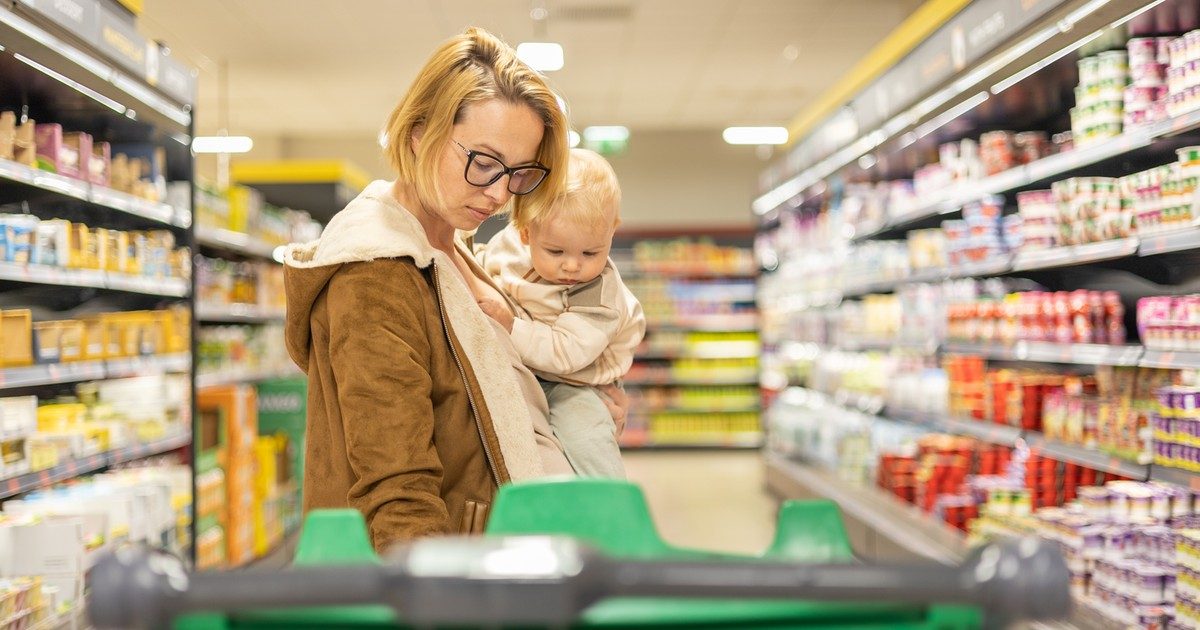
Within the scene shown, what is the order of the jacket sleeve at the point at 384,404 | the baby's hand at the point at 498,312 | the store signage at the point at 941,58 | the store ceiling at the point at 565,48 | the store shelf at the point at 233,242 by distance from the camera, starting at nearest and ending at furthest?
the jacket sleeve at the point at 384,404
the baby's hand at the point at 498,312
the store signage at the point at 941,58
the store shelf at the point at 233,242
the store ceiling at the point at 565,48

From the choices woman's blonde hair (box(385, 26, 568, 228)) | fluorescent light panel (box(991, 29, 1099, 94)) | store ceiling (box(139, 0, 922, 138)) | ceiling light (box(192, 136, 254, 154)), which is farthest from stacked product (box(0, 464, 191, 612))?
ceiling light (box(192, 136, 254, 154))

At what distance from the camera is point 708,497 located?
9211 mm

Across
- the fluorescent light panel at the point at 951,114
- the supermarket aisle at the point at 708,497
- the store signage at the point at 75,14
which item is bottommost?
the supermarket aisle at the point at 708,497

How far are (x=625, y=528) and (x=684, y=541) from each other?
6107mm

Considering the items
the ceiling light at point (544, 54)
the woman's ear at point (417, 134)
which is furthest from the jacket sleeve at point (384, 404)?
the ceiling light at point (544, 54)

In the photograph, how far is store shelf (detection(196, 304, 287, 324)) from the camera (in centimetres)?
590

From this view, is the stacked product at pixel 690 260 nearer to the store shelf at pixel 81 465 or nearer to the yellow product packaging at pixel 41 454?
the store shelf at pixel 81 465

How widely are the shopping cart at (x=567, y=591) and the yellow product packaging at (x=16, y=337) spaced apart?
324 centimetres

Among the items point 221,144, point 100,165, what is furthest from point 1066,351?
point 221,144

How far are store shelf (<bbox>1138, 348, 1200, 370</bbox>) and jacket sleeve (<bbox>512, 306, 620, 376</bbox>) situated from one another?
222 cm

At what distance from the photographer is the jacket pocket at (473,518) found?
153 cm

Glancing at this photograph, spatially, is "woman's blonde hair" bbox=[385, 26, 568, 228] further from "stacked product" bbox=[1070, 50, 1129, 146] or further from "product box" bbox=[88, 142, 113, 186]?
"product box" bbox=[88, 142, 113, 186]

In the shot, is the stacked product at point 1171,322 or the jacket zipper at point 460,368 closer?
the jacket zipper at point 460,368

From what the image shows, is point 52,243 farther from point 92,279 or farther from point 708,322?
point 708,322
